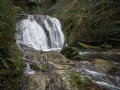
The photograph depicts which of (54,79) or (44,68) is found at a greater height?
(44,68)

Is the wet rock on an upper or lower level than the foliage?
lower

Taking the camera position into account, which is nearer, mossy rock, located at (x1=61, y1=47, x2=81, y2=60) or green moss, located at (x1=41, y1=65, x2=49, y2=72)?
green moss, located at (x1=41, y1=65, x2=49, y2=72)

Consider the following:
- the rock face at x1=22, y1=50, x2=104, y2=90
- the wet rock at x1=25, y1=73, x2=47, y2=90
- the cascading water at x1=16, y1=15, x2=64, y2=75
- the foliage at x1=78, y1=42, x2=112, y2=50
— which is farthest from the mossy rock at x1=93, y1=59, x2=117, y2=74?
the cascading water at x1=16, y1=15, x2=64, y2=75

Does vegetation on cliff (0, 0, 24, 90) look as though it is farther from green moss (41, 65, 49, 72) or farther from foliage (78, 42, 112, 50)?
foliage (78, 42, 112, 50)

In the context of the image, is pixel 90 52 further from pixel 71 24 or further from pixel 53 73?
pixel 53 73

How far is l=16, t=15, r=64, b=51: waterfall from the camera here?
16.9 meters

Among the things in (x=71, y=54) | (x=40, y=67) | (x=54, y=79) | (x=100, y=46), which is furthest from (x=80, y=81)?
(x=100, y=46)

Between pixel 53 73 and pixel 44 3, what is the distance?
22114 millimetres

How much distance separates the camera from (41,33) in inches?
701

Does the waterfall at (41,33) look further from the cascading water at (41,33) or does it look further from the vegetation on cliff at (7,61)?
the vegetation on cliff at (7,61)

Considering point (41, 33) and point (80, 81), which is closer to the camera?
point (80, 81)

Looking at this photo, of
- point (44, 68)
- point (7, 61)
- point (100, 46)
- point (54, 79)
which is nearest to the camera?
point (7, 61)

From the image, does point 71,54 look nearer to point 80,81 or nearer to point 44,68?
point 44,68

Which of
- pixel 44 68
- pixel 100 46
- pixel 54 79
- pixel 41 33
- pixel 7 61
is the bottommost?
pixel 54 79
